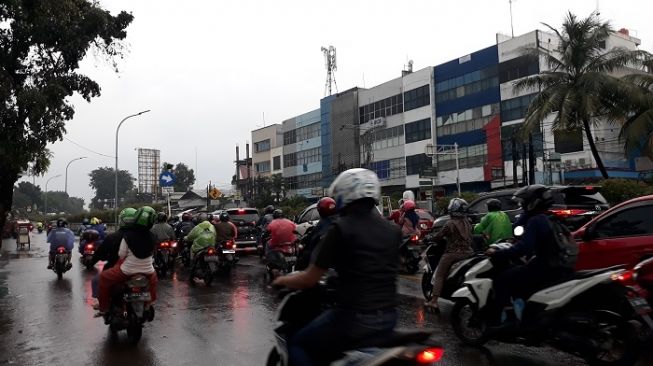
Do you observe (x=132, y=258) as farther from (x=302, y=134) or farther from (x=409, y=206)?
(x=302, y=134)

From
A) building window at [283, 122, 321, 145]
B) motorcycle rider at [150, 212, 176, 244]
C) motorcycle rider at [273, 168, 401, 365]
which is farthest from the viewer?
building window at [283, 122, 321, 145]

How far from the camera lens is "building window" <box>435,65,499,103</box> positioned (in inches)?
1684

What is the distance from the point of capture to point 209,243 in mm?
12266

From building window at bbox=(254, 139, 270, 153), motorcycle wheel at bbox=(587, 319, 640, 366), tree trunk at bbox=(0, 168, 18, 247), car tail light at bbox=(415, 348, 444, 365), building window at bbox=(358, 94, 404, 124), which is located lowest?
motorcycle wheel at bbox=(587, 319, 640, 366)

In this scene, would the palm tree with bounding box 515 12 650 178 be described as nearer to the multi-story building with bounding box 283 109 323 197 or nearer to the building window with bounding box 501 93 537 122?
the building window with bounding box 501 93 537 122

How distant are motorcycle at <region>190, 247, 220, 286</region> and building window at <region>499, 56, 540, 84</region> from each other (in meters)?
33.3

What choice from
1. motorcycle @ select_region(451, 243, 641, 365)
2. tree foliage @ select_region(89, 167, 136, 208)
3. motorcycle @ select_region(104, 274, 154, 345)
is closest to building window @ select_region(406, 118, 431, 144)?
motorcycle @ select_region(104, 274, 154, 345)

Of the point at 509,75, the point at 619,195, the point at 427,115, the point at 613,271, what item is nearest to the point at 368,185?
the point at 613,271

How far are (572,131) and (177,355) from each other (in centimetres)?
2514

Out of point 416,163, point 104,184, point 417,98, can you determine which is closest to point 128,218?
point 416,163

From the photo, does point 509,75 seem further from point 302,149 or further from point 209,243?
point 209,243

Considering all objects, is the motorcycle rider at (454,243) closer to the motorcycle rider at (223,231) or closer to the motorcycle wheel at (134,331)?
the motorcycle wheel at (134,331)

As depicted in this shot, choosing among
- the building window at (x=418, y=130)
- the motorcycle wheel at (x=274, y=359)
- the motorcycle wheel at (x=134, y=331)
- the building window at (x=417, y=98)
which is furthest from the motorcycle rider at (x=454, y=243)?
the building window at (x=417, y=98)

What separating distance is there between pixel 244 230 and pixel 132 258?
1051 cm
